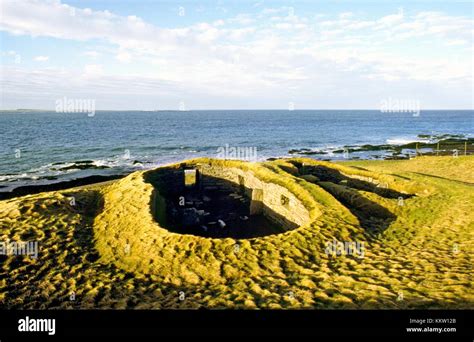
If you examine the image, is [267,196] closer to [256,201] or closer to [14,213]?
[256,201]

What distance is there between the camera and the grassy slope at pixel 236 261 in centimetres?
1030

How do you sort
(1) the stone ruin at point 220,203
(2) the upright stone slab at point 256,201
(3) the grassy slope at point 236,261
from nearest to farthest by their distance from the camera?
(3) the grassy slope at point 236,261, (1) the stone ruin at point 220,203, (2) the upright stone slab at point 256,201

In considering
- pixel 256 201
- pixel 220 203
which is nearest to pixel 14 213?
pixel 220 203

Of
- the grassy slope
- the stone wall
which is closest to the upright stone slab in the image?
the stone wall

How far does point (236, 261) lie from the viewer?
12.8 metres

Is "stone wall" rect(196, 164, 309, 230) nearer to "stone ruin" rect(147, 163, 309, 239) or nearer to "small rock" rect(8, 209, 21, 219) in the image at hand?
"stone ruin" rect(147, 163, 309, 239)

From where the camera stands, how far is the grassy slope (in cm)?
1030

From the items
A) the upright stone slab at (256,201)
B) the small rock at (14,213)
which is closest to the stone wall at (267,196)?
the upright stone slab at (256,201)

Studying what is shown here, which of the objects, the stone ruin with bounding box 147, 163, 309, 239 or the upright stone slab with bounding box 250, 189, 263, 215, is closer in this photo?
the stone ruin with bounding box 147, 163, 309, 239

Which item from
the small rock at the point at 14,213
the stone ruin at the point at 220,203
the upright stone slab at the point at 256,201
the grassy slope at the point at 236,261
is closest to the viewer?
the grassy slope at the point at 236,261

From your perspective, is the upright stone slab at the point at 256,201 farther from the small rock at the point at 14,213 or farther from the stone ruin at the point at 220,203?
the small rock at the point at 14,213
